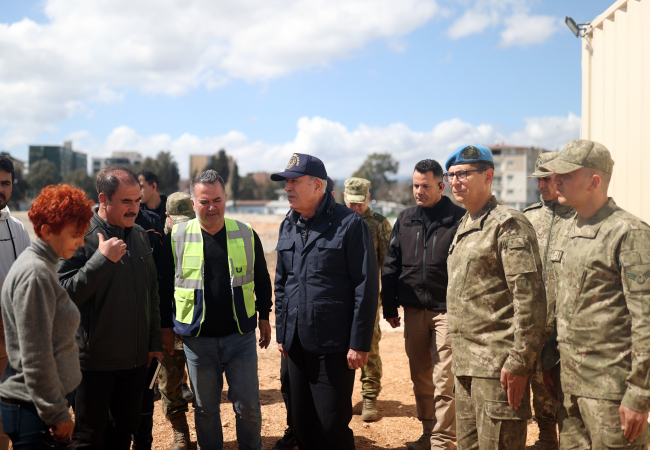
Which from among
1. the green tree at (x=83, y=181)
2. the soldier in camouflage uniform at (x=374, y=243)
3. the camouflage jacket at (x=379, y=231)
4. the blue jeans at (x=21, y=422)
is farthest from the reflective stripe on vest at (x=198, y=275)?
the green tree at (x=83, y=181)

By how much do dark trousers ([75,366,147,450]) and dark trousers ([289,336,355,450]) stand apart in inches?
42.4

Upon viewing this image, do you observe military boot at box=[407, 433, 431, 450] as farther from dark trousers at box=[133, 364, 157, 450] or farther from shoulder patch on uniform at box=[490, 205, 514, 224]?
shoulder patch on uniform at box=[490, 205, 514, 224]

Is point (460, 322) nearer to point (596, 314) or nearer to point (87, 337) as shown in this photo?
point (596, 314)

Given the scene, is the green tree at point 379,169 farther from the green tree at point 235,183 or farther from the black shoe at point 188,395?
the black shoe at point 188,395

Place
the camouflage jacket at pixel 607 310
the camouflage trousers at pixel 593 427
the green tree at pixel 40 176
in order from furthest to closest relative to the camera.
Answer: the green tree at pixel 40 176 → the camouflage trousers at pixel 593 427 → the camouflage jacket at pixel 607 310

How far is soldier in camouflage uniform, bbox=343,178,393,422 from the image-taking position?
5.18 meters

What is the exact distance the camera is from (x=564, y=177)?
269cm

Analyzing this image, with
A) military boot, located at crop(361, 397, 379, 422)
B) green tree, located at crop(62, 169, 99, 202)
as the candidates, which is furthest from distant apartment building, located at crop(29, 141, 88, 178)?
military boot, located at crop(361, 397, 379, 422)

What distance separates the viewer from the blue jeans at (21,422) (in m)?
2.42

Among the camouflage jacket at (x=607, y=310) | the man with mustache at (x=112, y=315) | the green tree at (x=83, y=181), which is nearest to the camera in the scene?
the camouflage jacket at (x=607, y=310)

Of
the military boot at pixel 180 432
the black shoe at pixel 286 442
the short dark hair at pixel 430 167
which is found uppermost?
the short dark hair at pixel 430 167

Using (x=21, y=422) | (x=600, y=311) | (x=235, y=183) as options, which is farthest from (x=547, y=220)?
(x=235, y=183)

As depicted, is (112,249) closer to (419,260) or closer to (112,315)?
(112,315)

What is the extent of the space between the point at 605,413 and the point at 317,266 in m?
1.85
